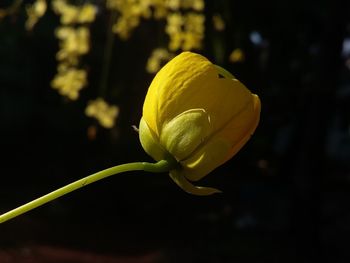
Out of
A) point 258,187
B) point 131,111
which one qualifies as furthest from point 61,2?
point 258,187

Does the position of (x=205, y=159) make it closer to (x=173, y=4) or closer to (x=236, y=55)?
(x=173, y=4)

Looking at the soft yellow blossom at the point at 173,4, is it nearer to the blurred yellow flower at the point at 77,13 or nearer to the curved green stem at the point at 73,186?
the blurred yellow flower at the point at 77,13

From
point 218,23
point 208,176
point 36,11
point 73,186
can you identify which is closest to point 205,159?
point 73,186

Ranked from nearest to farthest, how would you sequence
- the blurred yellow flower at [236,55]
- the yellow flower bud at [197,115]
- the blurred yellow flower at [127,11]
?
the yellow flower bud at [197,115] < the blurred yellow flower at [127,11] < the blurred yellow flower at [236,55]

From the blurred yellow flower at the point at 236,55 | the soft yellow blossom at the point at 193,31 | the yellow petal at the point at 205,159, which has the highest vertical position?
the yellow petal at the point at 205,159

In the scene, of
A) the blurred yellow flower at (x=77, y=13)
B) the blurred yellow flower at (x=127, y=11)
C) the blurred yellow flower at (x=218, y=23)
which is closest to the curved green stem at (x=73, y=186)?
the blurred yellow flower at (x=127, y=11)

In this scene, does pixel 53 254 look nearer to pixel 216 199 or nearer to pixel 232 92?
pixel 216 199
